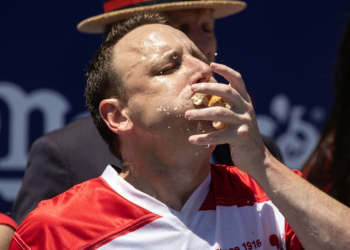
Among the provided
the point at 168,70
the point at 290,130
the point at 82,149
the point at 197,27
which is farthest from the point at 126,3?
the point at 290,130

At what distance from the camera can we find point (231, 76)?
1438 millimetres

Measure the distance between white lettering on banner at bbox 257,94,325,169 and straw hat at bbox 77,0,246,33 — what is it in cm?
101

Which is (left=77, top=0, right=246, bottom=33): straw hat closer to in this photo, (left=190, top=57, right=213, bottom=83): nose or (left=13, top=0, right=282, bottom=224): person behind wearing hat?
(left=13, top=0, right=282, bottom=224): person behind wearing hat

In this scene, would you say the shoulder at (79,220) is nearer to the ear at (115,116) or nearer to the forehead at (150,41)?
the ear at (115,116)

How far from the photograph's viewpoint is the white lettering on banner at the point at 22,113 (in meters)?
3.06

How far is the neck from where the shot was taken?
1.60 meters

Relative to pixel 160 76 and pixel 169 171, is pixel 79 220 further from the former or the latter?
pixel 160 76

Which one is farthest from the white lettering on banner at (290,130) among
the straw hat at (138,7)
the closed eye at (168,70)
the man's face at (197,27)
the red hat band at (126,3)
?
the closed eye at (168,70)

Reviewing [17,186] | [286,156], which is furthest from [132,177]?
[286,156]

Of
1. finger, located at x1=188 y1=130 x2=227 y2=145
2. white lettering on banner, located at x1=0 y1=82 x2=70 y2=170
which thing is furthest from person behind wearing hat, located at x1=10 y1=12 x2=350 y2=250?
white lettering on banner, located at x1=0 y1=82 x2=70 y2=170

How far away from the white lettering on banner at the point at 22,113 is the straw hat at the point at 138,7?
68 centimetres

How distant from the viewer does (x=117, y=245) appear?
1.53 meters

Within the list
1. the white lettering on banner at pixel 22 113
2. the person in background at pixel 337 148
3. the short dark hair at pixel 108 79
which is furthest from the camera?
the white lettering on banner at pixel 22 113

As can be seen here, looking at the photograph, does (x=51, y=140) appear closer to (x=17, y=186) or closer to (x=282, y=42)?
(x=17, y=186)
